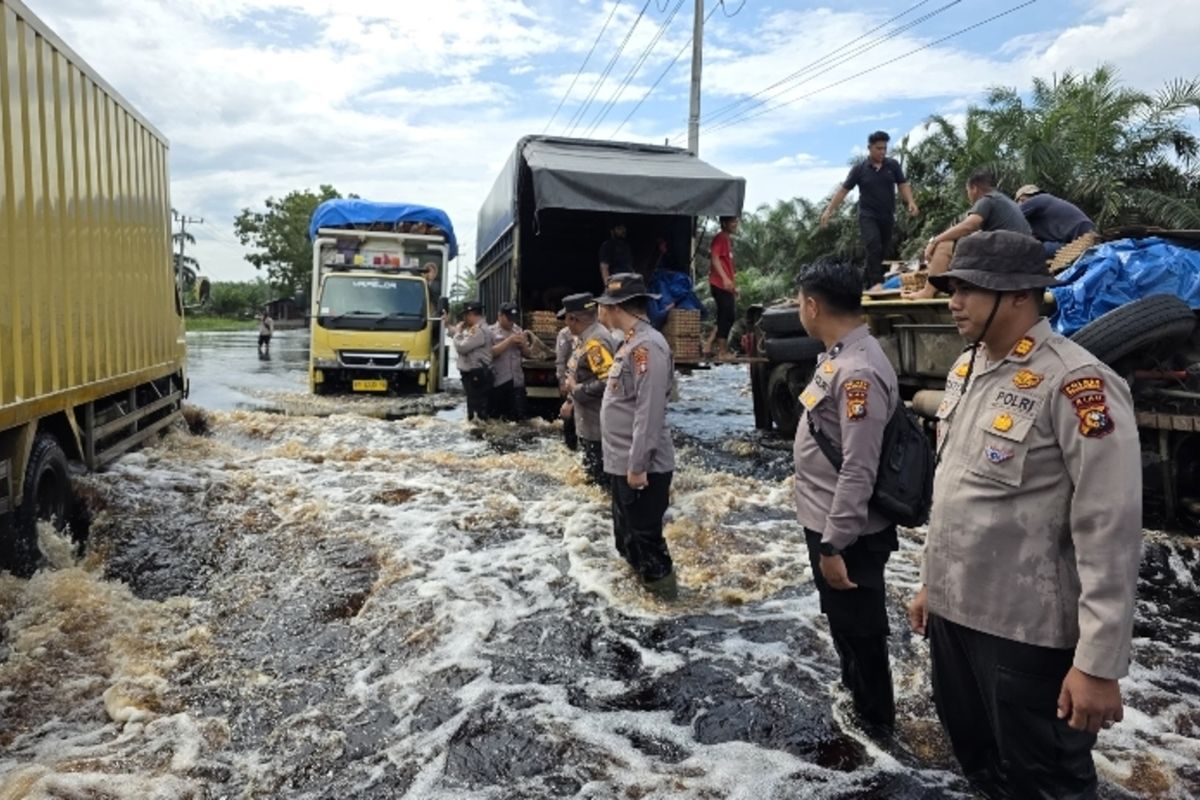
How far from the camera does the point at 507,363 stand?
11750mm

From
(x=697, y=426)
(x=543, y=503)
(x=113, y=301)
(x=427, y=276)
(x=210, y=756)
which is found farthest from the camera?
(x=427, y=276)

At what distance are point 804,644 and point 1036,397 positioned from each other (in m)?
2.79

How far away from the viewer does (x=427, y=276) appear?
51.8ft

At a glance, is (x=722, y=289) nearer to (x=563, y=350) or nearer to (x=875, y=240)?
(x=875, y=240)

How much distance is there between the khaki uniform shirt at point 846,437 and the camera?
313 cm

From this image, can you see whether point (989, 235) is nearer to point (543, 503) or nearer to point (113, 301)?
point (543, 503)

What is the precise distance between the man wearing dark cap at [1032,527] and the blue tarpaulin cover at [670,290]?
860 cm

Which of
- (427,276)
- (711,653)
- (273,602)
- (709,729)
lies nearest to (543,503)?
(273,602)

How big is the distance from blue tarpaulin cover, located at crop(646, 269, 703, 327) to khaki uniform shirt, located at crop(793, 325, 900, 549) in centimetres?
776

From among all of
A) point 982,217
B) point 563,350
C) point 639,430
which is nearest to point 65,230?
point 639,430

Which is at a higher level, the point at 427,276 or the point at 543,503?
the point at 427,276

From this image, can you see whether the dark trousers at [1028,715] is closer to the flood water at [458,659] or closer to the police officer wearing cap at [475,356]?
the flood water at [458,659]

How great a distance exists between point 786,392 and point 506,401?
11.8ft

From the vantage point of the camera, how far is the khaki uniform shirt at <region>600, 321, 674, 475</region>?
16.0 ft
